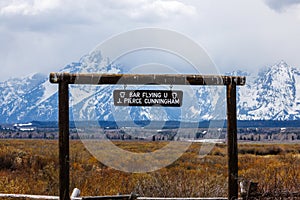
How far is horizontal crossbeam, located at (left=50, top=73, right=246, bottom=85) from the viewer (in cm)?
857

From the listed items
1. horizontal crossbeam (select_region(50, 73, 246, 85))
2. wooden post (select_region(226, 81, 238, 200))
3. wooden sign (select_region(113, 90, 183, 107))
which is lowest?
wooden post (select_region(226, 81, 238, 200))

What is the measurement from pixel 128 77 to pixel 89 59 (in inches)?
44.3

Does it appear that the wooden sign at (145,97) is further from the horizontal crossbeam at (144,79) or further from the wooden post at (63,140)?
the wooden post at (63,140)

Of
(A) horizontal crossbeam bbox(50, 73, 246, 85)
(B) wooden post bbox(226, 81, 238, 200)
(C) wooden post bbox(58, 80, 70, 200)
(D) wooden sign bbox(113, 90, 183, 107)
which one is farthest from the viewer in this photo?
(B) wooden post bbox(226, 81, 238, 200)

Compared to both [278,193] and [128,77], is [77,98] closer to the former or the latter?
[128,77]

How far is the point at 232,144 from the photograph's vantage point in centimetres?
888

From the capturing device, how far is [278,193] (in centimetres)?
834

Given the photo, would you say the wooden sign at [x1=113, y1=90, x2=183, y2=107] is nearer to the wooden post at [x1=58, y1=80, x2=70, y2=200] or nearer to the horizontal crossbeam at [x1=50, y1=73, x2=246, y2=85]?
the horizontal crossbeam at [x1=50, y1=73, x2=246, y2=85]

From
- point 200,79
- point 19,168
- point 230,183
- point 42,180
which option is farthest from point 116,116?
point 19,168

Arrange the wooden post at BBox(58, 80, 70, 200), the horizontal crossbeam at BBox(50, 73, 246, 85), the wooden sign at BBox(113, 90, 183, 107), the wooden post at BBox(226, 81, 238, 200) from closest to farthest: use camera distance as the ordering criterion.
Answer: the wooden post at BBox(58, 80, 70, 200)
the horizontal crossbeam at BBox(50, 73, 246, 85)
the wooden sign at BBox(113, 90, 183, 107)
the wooden post at BBox(226, 81, 238, 200)

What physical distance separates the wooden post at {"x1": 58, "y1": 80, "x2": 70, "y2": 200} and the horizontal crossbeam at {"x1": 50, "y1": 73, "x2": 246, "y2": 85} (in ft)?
0.46

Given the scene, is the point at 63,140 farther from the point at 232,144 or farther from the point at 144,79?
the point at 232,144

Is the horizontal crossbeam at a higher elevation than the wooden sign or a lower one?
higher

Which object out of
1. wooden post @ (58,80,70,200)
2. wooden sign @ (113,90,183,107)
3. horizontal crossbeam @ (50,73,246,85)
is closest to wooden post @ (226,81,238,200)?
horizontal crossbeam @ (50,73,246,85)
